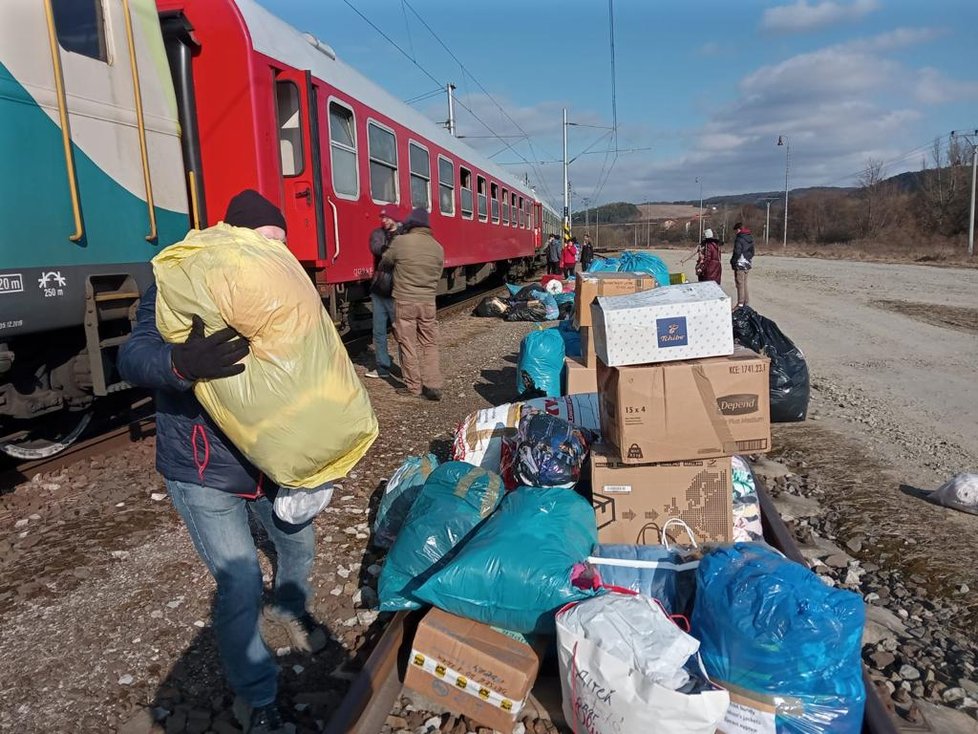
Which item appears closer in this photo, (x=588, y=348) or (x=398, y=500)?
(x=398, y=500)

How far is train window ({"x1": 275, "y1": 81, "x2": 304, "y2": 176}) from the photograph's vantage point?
657cm

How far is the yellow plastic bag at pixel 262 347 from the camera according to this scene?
80.7 inches

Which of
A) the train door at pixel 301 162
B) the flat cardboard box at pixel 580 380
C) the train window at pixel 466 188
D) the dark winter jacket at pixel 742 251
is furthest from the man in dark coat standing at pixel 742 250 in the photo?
the train door at pixel 301 162

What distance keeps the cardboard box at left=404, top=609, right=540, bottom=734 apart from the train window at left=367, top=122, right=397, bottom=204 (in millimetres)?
6499

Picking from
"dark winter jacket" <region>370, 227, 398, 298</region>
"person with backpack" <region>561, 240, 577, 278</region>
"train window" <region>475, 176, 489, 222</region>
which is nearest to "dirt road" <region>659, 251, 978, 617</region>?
"dark winter jacket" <region>370, 227, 398, 298</region>

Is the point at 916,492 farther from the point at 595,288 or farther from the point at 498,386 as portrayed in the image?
the point at 498,386

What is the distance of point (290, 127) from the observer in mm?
6672

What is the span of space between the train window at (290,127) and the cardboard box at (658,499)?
4576 millimetres

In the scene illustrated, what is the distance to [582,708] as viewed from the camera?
89.2 inches

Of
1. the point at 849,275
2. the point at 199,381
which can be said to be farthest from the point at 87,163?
the point at 849,275

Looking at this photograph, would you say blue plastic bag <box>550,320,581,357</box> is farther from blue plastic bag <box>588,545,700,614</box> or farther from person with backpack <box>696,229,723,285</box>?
person with backpack <box>696,229,723,285</box>

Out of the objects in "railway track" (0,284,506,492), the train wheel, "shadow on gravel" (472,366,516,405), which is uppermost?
the train wheel

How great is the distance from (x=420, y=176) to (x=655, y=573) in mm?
8871

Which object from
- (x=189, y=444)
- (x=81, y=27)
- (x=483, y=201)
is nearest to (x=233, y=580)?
(x=189, y=444)
